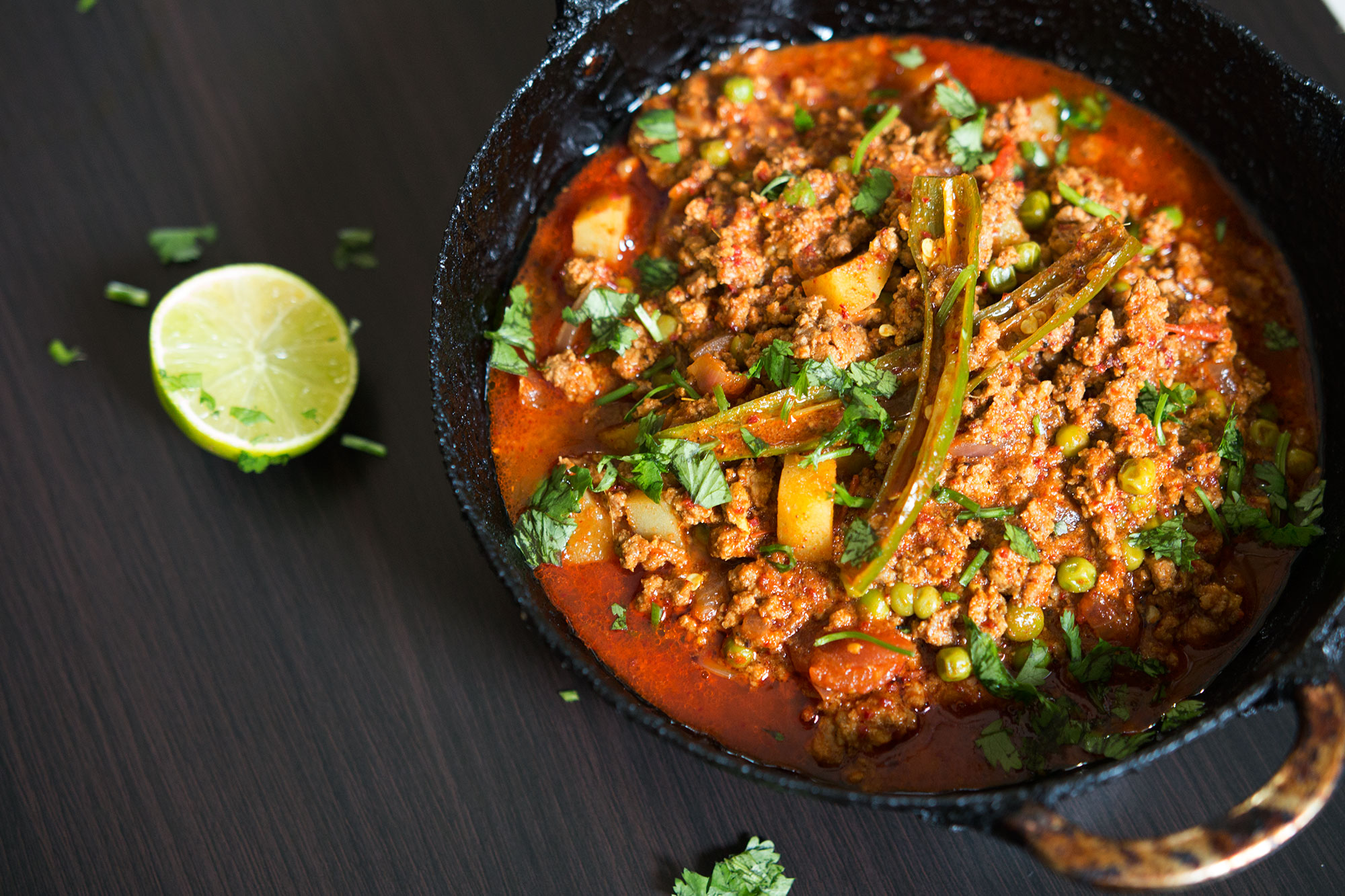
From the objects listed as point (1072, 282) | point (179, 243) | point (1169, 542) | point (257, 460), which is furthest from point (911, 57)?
point (179, 243)

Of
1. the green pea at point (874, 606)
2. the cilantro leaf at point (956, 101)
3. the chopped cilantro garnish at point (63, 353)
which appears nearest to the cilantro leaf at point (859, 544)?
the green pea at point (874, 606)

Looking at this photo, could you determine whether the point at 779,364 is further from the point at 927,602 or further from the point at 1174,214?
the point at 1174,214

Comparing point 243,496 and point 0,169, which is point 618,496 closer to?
point 243,496

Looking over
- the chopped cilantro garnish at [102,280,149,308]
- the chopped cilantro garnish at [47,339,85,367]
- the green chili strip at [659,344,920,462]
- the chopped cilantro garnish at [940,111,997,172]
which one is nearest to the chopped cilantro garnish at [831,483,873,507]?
the green chili strip at [659,344,920,462]

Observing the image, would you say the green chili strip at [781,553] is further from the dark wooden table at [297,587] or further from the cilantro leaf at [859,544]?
the dark wooden table at [297,587]

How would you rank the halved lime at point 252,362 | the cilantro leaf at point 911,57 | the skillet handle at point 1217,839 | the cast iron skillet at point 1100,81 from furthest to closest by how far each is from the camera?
the cilantro leaf at point 911,57, the halved lime at point 252,362, the cast iron skillet at point 1100,81, the skillet handle at point 1217,839

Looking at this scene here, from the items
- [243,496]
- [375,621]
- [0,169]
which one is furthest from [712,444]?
[0,169]

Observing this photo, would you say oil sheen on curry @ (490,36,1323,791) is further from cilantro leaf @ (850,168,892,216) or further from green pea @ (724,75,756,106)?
green pea @ (724,75,756,106)
